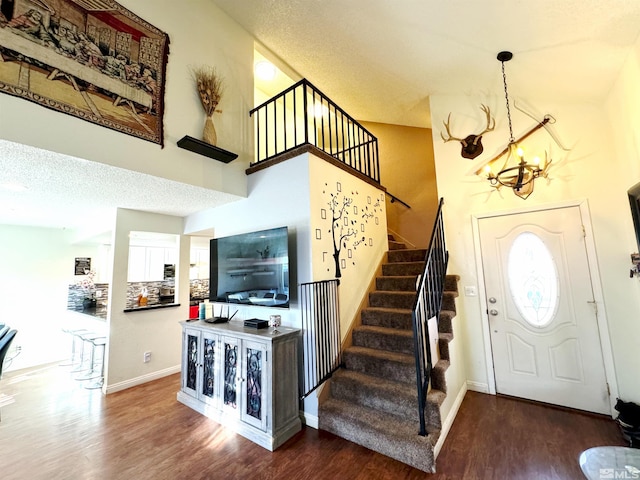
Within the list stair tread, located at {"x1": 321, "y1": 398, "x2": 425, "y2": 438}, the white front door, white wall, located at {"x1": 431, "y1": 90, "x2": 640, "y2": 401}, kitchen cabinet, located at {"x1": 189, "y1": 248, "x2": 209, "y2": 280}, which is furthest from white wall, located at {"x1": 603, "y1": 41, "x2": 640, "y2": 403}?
kitchen cabinet, located at {"x1": 189, "y1": 248, "x2": 209, "y2": 280}

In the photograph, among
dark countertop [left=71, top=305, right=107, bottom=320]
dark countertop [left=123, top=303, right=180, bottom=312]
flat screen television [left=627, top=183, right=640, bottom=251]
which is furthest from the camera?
dark countertop [left=71, top=305, right=107, bottom=320]

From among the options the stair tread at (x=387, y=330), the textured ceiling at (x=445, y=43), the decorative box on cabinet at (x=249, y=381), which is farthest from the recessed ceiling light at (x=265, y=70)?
the stair tread at (x=387, y=330)

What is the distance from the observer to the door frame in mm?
2670

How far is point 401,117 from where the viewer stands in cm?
476

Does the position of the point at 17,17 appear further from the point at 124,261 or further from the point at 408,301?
the point at 408,301

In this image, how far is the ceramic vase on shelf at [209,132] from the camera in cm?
300

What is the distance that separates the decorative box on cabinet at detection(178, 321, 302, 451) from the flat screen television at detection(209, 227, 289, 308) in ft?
1.21

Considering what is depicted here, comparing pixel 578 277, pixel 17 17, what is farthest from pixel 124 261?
pixel 578 277

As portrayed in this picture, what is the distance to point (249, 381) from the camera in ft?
8.50

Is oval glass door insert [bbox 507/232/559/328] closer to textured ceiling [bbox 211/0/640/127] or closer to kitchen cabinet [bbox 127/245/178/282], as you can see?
textured ceiling [bbox 211/0/640/127]

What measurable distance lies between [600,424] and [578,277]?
4.56 ft

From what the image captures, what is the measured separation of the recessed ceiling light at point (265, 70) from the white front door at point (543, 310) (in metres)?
3.94

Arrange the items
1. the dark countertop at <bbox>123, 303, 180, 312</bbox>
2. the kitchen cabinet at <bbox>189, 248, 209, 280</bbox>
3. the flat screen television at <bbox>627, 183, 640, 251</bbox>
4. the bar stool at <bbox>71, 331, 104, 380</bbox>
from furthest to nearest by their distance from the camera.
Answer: the kitchen cabinet at <bbox>189, 248, 209, 280</bbox>, the bar stool at <bbox>71, 331, 104, 380</bbox>, the dark countertop at <bbox>123, 303, 180, 312</bbox>, the flat screen television at <bbox>627, 183, 640, 251</bbox>

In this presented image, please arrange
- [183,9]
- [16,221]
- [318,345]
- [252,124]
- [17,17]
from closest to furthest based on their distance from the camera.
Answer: [17,17]
[318,345]
[183,9]
[252,124]
[16,221]
